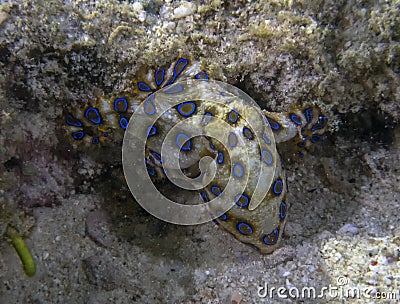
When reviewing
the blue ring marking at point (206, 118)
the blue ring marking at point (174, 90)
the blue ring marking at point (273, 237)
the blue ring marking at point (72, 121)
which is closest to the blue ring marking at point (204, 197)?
the blue ring marking at point (273, 237)

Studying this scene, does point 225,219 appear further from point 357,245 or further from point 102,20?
point 102,20

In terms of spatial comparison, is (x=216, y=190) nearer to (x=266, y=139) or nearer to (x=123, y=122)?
(x=266, y=139)

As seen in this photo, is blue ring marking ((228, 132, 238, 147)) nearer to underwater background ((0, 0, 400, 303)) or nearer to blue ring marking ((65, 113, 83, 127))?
underwater background ((0, 0, 400, 303))

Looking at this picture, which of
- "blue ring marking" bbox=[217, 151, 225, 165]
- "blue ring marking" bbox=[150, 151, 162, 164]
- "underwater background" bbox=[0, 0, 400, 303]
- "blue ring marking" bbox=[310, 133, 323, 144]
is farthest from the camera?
"blue ring marking" bbox=[310, 133, 323, 144]

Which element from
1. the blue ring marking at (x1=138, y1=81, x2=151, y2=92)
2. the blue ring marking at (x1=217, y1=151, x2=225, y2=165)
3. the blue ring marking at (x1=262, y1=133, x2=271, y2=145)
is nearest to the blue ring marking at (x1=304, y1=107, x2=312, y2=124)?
the blue ring marking at (x1=262, y1=133, x2=271, y2=145)

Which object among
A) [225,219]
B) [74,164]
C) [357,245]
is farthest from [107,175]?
[357,245]

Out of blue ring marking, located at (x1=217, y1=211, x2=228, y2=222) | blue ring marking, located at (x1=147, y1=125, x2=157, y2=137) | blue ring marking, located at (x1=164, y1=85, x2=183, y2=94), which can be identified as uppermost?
blue ring marking, located at (x1=164, y1=85, x2=183, y2=94)

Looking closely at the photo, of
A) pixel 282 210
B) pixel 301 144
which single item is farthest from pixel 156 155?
pixel 301 144
